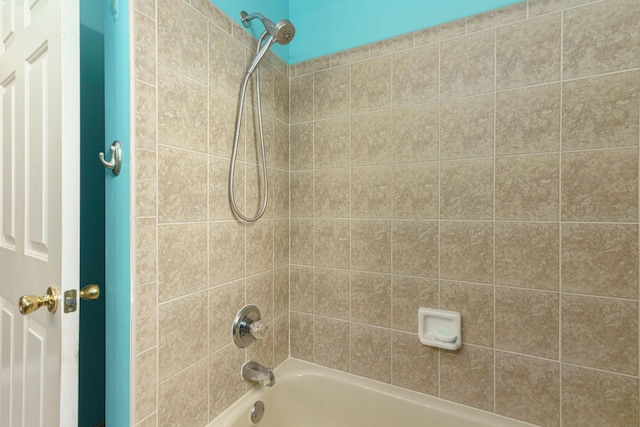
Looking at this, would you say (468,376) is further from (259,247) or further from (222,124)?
(222,124)

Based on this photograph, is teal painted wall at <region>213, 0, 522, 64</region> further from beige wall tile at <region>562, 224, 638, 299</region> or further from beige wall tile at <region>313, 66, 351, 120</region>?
beige wall tile at <region>562, 224, 638, 299</region>

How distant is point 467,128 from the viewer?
1113 millimetres

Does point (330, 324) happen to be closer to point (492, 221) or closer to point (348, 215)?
point (348, 215)

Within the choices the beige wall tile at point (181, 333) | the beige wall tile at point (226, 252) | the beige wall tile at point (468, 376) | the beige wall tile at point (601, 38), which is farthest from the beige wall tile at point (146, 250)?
the beige wall tile at point (601, 38)

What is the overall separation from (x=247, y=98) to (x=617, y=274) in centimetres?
148

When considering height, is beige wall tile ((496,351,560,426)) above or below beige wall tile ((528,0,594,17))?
below

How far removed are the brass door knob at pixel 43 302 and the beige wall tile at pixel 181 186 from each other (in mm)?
295

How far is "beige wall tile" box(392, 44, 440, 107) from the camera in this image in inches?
46.0

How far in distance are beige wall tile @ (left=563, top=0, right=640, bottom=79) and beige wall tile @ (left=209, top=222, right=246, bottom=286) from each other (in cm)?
132

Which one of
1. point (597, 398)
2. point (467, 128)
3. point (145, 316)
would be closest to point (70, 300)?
point (145, 316)

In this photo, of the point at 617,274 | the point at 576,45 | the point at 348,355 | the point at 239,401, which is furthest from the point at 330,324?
the point at 576,45

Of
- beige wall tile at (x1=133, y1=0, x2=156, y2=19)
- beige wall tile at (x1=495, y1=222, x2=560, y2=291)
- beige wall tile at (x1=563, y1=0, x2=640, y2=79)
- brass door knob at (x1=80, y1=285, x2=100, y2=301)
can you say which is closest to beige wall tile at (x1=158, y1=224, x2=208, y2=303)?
brass door knob at (x1=80, y1=285, x2=100, y2=301)

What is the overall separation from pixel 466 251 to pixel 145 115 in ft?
3.94

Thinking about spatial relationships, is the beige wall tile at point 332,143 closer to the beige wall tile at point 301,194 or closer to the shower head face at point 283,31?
the beige wall tile at point 301,194
